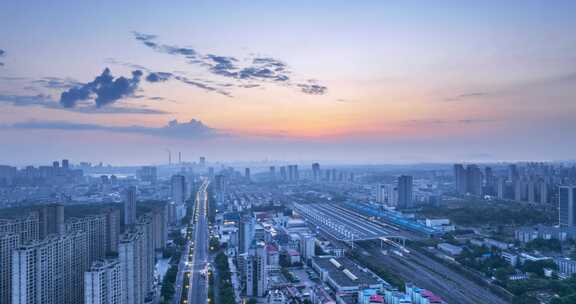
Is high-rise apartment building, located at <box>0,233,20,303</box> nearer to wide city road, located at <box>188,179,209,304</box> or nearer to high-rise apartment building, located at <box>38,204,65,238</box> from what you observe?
high-rise apartment building, located at <box>38,204,65,238</box>

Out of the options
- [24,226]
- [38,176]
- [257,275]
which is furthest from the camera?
[38,176]

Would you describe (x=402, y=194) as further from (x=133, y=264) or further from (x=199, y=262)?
(x=133, y=264)

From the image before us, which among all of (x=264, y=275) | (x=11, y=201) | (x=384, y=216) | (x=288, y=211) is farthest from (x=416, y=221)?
(x=11, y=201)

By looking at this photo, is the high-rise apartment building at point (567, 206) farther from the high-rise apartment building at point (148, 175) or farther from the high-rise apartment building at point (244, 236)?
the high-rise apartment building at point (148, 175)

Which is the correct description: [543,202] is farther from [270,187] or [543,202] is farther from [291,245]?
[270,187]

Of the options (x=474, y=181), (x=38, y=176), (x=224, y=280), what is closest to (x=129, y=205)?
(x=224, y=280)

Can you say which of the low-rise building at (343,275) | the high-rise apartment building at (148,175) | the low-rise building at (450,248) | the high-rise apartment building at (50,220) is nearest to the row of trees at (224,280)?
the low-rise building at (343,275)
